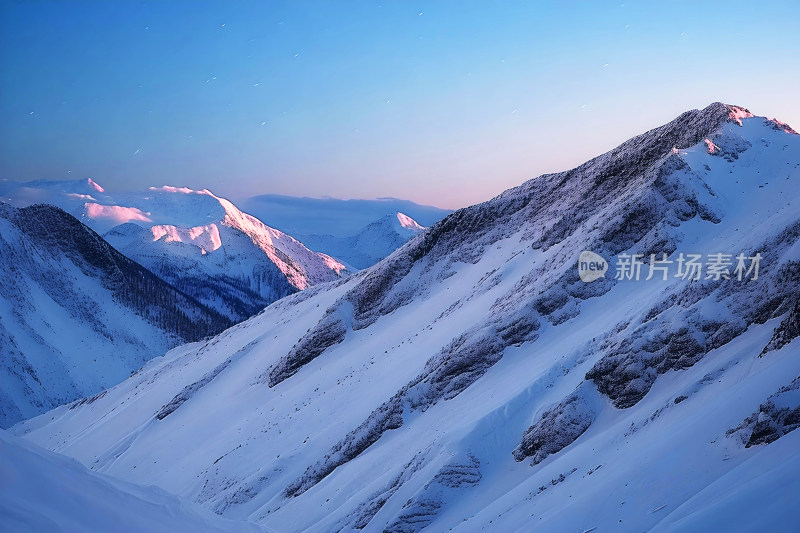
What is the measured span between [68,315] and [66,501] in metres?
161

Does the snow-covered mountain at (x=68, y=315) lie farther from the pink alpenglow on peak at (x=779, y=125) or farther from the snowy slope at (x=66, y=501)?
the pink alpenglow on peak at (x=779, y=125)

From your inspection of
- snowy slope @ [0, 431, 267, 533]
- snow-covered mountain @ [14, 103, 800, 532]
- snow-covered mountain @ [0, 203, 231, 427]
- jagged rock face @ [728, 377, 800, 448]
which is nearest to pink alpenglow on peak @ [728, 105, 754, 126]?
snow-covered mountain @ [14, 103, 800, 532]

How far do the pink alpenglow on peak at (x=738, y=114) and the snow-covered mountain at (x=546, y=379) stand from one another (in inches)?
11.9

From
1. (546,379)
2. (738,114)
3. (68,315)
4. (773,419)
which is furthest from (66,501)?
(68,315)

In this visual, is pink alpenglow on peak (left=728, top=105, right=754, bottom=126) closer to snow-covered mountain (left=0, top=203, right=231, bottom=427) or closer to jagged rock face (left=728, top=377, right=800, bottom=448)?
jagged rock face (left=728, top=377, right=800, bottom=448)

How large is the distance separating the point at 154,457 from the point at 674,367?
4124cm

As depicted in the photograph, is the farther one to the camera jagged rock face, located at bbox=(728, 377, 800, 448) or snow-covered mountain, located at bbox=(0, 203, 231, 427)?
snow-covered mountain, located at bbox=(0, 203, 231, 427)

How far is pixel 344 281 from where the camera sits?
223 ft

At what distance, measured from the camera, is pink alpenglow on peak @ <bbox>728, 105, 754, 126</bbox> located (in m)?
→ 41.7

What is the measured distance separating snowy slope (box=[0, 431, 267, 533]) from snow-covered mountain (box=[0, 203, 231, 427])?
4423 inches

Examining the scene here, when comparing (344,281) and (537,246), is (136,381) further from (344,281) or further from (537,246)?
(537,246)

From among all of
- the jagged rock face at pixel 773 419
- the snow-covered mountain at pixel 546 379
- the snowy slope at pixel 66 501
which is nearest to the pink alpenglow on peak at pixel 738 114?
the snow-covered mountain at pixel 546 379

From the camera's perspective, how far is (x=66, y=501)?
926 centimetres

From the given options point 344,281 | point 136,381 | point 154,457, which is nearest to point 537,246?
point 344,281
